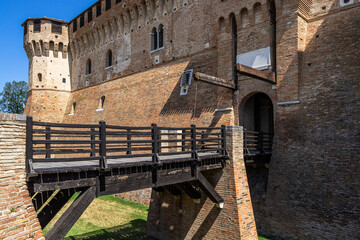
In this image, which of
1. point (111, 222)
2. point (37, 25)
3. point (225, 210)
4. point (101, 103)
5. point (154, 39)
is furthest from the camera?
point (37, 25)

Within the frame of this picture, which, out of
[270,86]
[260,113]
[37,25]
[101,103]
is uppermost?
[37,25]

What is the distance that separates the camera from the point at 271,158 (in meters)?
11.2

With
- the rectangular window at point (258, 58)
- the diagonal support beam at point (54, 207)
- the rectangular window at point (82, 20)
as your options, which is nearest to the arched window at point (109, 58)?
→ the rectangular window at point (82, 20)

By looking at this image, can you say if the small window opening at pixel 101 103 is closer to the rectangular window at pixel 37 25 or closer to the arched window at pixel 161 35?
the arched window at pixel 161 35

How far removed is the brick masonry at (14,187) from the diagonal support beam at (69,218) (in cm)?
57

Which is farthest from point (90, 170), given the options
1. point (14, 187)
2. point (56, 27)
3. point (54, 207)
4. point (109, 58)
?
point (56, 27)

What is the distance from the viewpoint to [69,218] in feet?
18.2

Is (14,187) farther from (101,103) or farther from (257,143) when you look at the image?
(101,103)

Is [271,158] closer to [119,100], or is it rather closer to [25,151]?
[25,151]

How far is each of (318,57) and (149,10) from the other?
11.0 m

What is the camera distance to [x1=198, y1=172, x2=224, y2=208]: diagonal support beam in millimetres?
8448

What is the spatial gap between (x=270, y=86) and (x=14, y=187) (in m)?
9.57

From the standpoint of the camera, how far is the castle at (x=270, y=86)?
31.9 ft

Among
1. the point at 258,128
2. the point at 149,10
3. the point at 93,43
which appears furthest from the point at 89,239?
the point at 93,43
